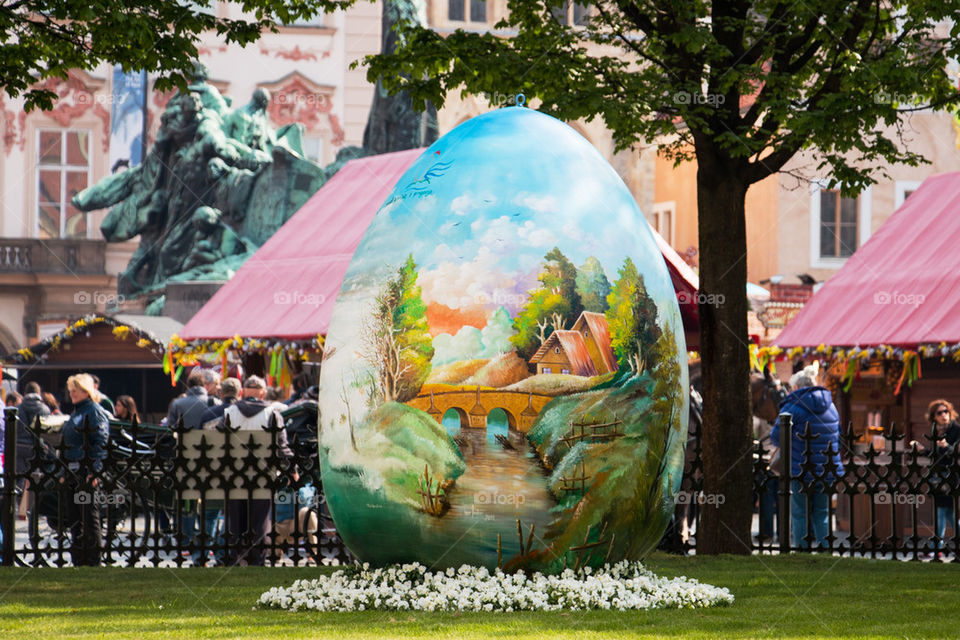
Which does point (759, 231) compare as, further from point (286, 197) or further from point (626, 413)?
point (626, 413)

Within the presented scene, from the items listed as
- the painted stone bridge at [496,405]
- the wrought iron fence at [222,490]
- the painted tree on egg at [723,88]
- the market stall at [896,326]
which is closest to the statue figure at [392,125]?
the market stall at [896,326]

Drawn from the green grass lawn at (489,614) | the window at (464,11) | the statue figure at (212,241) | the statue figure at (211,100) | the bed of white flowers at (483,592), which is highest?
the window at (464,11)

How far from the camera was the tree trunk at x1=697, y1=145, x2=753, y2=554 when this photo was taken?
11.4 metres

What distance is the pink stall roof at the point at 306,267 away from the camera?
18047mm

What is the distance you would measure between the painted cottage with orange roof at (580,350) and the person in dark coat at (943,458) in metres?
4.90

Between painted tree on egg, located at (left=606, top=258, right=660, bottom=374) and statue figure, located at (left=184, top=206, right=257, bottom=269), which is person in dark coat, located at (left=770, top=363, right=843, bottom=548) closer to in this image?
painted tree on egg, located at (left=606, top=258, right=660, bottom=374)

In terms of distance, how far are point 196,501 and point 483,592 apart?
6.24 meters

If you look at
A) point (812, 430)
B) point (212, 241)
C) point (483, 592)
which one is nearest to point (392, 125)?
point (212, 241)

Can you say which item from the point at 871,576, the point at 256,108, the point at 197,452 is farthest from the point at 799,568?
the point at 256,108

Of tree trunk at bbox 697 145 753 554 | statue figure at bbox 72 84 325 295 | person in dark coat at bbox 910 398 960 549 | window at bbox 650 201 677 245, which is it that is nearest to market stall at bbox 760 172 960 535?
person in dark coat at bbox 910 398 960 549

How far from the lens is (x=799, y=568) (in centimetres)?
1066

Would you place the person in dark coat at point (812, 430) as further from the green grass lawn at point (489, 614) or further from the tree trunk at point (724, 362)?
the green grass lawn at point (489, 614)

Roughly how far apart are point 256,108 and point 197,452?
21.8 metres

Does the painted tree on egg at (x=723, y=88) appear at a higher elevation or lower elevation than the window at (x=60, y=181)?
lower
